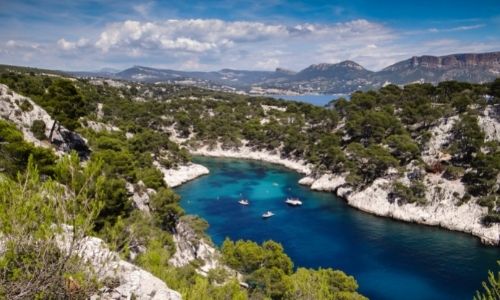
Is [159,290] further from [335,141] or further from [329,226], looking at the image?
[335,141]

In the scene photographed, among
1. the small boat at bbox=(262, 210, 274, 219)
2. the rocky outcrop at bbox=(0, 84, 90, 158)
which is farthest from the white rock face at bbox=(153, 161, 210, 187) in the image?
the rocky outcrop at bbox=(0, 84, 90, 158)

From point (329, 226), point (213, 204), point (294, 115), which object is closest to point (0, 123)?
point (213, 204)

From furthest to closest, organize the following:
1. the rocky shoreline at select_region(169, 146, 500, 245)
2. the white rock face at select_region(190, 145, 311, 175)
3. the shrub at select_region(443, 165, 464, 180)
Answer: the white rock face at select_region(190, 145, 311, 175) < the shrub at select_region(443, 165, 464, 180) < the rocky shoreline at select_region(169, 146, 500, 245)

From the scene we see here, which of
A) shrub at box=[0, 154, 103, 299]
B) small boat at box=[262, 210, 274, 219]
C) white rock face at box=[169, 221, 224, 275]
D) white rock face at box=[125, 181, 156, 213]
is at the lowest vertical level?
small boat at box=[262, 210, 274, 219]

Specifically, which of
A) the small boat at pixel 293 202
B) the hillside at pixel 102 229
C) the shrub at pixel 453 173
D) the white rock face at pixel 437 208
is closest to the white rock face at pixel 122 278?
the hillside at pixel 102 229

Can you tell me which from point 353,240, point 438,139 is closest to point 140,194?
point 353,240

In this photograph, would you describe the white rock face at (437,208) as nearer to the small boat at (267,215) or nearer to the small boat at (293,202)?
the small boat at (293,202)

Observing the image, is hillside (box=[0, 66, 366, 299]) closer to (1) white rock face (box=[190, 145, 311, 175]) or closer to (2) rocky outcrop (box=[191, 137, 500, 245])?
(1) white rock face (box=[190, 145, 311, 175])
